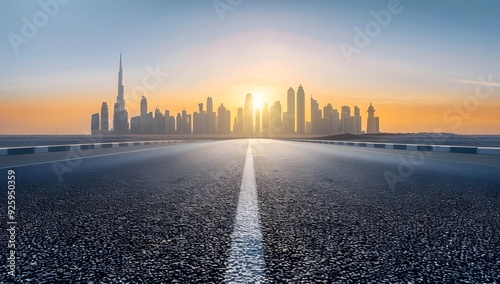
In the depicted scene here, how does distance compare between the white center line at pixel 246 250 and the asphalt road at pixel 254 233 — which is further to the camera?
the asphalt road at pixel 254 233

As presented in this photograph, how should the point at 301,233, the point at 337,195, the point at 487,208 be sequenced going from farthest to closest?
the point at 337,195 → the point at 487,208 → the point at 301,233

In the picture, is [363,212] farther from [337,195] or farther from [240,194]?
[240,194]

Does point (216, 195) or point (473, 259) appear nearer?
point (473, 259)

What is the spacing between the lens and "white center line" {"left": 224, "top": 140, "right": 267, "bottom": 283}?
2.65 metres

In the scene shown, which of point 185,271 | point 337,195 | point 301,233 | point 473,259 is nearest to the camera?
point 185,271

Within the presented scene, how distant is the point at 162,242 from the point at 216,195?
9.16ft

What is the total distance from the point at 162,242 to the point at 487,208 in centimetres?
387

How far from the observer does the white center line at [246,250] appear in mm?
2646

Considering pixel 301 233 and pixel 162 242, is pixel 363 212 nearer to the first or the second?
pixel 301 233

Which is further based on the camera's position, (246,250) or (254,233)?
(254,233)

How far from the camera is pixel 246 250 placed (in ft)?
10.6

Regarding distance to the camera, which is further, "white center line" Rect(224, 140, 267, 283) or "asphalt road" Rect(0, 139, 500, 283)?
"asphalt road" Rect(0, 139, 500, 283)

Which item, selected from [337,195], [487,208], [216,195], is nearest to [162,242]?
[216,195]

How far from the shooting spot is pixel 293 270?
2.79 meters
